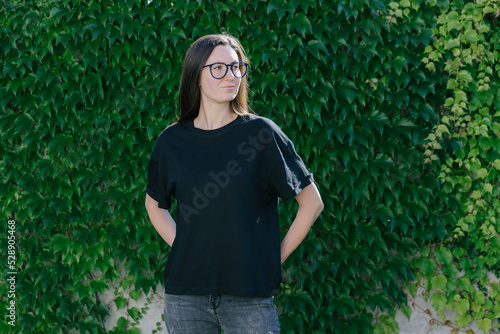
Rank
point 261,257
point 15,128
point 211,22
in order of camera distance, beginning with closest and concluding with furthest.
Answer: point 261,257, point 211,22, point 15,128

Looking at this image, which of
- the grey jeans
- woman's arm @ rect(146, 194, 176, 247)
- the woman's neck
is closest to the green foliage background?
woman's arm @ rect(146, 194, 176, 247)

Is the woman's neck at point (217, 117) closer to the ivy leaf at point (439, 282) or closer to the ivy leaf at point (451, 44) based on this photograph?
the ivy leaf at point (451, 44)

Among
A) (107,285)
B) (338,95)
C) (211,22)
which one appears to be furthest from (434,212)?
(107,285)

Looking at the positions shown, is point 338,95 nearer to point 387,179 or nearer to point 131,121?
point 387,179

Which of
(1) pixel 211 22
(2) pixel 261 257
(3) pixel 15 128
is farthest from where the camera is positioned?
(3) pixel 15 128

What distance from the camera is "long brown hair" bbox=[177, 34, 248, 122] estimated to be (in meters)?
1.83

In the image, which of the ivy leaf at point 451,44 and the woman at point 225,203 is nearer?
the woman at point 225,203

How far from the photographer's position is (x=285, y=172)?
1748 millimetres

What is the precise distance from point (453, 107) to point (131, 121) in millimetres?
2044

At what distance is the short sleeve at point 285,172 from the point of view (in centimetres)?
174

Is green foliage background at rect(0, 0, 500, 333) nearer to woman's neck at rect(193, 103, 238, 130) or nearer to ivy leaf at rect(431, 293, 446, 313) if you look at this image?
ivy leaf at rect(431, 293, 446, 313)

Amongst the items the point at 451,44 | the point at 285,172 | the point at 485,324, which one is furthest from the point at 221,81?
the point at 485,324

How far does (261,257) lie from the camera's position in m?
1.73

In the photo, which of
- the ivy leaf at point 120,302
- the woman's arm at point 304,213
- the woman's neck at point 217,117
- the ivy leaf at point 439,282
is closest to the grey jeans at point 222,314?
the woman's arm at point 304,213
